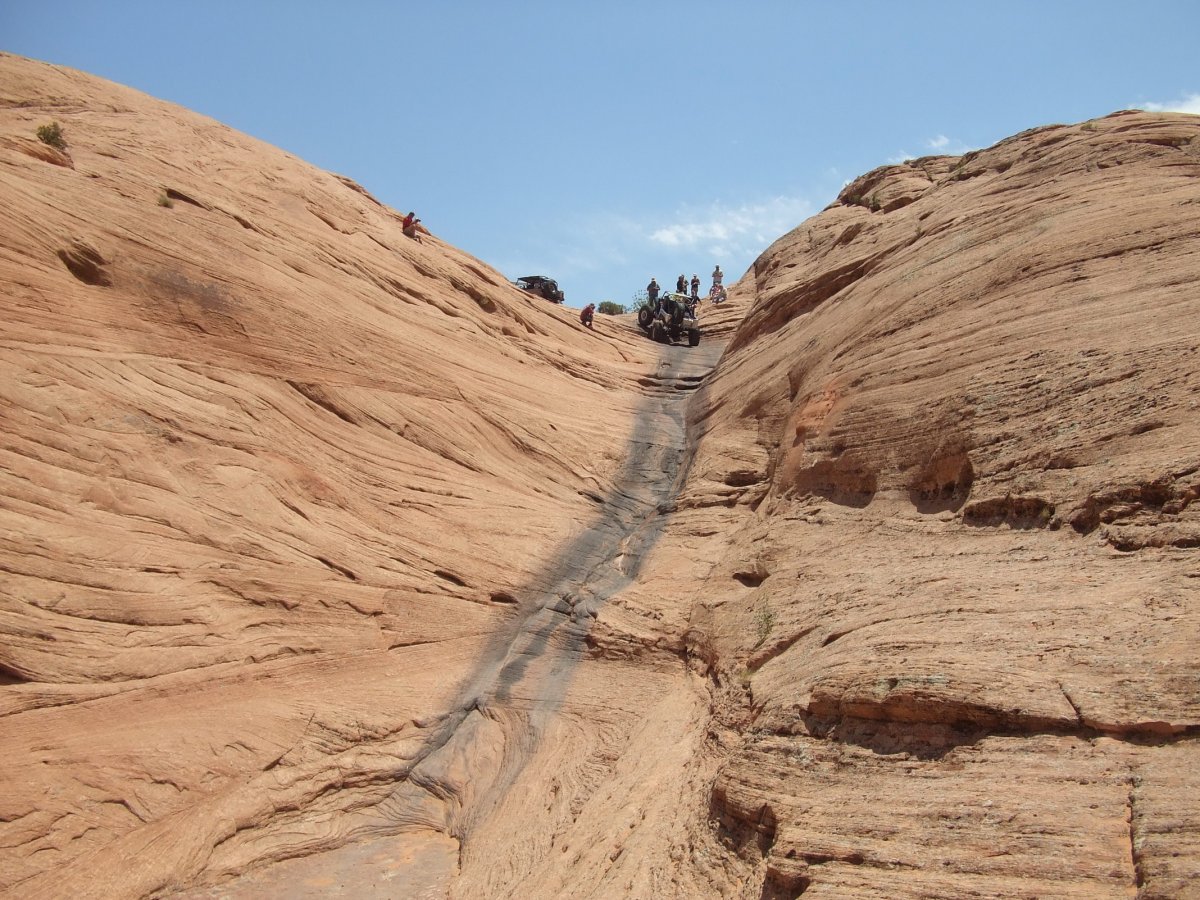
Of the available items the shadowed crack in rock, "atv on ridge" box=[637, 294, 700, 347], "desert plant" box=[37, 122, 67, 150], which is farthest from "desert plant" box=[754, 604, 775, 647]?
"atv on ridge" box=[637, 294, 700, 347]

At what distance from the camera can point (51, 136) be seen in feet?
54.0

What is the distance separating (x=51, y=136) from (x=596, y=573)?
38.2ft

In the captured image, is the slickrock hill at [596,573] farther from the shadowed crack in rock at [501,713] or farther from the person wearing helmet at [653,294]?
the person wearing helmet at [653,294]

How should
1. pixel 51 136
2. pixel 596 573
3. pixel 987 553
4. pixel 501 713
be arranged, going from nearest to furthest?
pixel 987 553 → pixel 501 713 → pixel 596 573 → pixel 51 136

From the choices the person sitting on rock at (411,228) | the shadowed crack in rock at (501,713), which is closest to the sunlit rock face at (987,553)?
the shadowed crack in rock at (501,713)

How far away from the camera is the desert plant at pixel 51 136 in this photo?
53.6ft

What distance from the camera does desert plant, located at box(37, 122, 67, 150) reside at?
16.3m

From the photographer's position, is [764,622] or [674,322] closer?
[764,622]

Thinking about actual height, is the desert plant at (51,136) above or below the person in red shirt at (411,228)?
below

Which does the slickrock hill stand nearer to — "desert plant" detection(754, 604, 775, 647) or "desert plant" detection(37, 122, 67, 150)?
"desert plant" detection(754, 604, 775, 647)

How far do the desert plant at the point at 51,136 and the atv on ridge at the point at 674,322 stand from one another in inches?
708

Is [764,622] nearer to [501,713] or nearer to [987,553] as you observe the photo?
[987,553]

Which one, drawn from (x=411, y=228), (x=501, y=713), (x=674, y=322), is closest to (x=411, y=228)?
(x=411, y=228)

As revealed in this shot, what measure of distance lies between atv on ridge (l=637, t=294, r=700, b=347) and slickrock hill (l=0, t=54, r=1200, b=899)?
11660 mm
